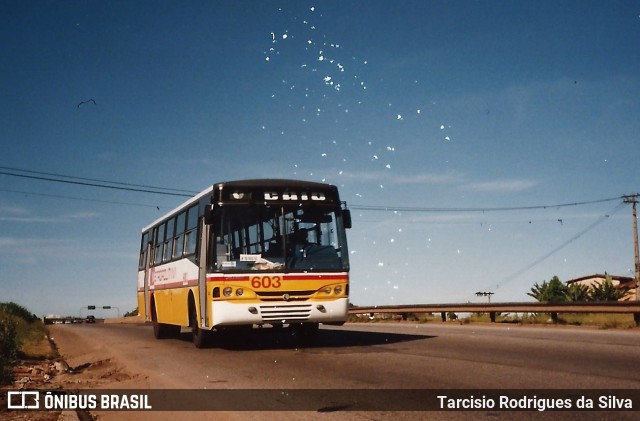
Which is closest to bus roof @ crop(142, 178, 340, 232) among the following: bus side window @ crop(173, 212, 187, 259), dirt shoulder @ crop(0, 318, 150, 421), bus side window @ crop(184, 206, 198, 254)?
bus side window @ crop(184, 206, 198, 254)

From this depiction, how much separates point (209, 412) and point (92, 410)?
1706 millimetres

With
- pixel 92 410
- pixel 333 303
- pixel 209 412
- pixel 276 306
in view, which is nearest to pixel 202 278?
pixel 276 306


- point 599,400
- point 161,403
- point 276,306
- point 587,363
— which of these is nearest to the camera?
point 599,400

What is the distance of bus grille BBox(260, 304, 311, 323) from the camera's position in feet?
41.8

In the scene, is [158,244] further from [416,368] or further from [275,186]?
[416,368]

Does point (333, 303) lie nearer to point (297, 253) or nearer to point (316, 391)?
point (297, 253)

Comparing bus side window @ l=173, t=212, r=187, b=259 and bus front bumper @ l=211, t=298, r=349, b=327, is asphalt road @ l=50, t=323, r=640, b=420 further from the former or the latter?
bus side window @ l=173, t=212, r=187, b=259

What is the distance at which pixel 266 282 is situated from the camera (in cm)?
1281

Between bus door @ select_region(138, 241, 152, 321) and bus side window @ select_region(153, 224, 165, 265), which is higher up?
bus side window @ select_region(153, 224, 165, 265)

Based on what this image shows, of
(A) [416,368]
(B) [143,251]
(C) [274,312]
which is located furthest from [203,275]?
(B) [143,251]

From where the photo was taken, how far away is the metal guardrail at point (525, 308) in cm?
1861

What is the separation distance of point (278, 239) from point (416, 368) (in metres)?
4.61

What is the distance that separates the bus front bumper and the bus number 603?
1.07ft

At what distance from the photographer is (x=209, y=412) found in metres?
6.71
